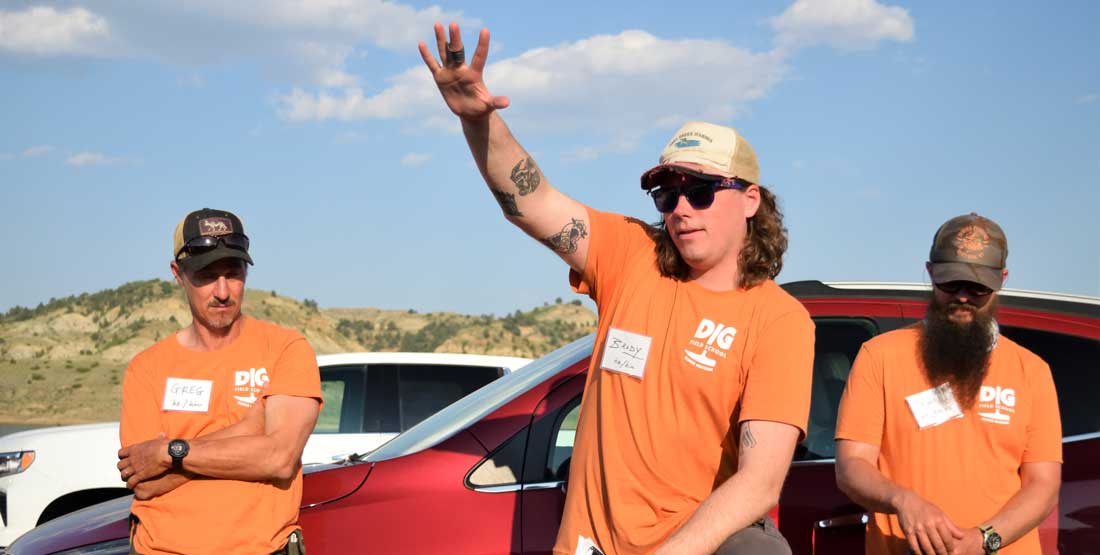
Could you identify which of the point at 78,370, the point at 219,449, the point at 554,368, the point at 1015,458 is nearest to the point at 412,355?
the point at 554,368

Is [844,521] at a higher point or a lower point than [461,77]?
lower

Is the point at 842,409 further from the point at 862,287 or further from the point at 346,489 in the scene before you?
the point at 346,489

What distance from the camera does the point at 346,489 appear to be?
389 cm

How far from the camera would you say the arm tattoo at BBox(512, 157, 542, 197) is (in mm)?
2918

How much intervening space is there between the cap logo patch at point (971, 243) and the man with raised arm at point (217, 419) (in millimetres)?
2095

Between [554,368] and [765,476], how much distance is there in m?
1.59

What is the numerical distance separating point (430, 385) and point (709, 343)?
258 inches

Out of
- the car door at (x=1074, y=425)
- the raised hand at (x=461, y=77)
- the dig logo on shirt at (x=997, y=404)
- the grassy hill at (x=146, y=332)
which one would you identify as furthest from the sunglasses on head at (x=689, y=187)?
the grassy hill at (x=146, y=332)

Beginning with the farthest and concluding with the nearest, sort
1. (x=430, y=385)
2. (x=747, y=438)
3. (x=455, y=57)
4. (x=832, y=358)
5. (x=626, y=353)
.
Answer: (x=430, y=385), (x=832, y=358), (x=626, y=353), (x=747, y=438), (x=455, y=57)

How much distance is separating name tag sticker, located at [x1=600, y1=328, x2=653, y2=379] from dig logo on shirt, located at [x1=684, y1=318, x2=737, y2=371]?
0.37ft

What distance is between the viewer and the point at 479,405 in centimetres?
427

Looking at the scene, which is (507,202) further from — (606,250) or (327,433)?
(327,433)

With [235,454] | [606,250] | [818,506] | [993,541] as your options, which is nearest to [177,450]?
[235,454]

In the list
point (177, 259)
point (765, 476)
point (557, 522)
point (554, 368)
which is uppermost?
point (177, 259)
